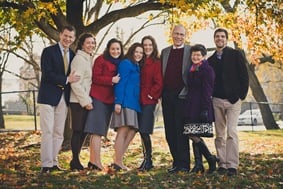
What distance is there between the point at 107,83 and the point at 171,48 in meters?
1.15

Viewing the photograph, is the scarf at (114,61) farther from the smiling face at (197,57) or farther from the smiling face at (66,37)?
the smiling face at (197,57)

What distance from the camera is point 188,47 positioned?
283 inches

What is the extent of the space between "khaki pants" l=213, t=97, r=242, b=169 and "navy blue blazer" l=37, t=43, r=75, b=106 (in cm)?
239

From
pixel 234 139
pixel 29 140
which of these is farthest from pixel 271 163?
pixel 29 140

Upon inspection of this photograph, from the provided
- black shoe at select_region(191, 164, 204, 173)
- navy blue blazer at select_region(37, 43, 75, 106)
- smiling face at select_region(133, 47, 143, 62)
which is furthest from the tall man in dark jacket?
navy blue blazer at select_region(37, 43, 75, 106)

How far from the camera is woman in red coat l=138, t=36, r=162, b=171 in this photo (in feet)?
23.4

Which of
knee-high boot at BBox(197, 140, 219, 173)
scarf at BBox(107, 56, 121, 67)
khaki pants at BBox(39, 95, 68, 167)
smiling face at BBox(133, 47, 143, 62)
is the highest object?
smiling face at BBox(133, 47, 143, 62)

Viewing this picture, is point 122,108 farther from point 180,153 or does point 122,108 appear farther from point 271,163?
point 271,163

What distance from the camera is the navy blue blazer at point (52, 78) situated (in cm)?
689

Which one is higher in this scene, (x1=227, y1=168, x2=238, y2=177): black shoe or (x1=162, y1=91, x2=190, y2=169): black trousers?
(x1=162, y1=91, x2=190, y2=169): black trousers

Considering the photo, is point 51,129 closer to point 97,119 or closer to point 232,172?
point 97,119

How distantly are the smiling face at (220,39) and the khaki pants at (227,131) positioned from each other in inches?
32.6

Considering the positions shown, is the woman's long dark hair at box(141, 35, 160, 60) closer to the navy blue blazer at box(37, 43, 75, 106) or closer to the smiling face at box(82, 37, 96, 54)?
the smiling face at box(82, 37, 96, 54)

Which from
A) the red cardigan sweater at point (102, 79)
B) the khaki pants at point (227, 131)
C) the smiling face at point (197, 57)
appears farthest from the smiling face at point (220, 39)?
the red cardigan sweater at point (102, 79)
